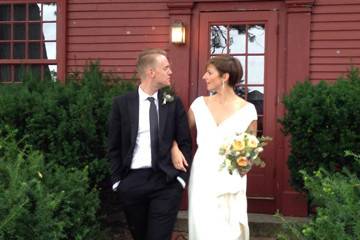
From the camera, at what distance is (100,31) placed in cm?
781

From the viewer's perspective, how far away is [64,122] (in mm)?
6227

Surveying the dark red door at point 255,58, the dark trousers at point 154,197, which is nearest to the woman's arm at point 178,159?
the dark trousers at point 154,197

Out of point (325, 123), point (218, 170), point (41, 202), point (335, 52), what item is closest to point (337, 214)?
point (218, 170)

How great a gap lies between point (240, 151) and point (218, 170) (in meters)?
0.34

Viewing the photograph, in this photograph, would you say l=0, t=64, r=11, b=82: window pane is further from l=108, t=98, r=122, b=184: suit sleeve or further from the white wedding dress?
the white wedding dress

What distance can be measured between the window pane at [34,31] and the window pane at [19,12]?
162 millimetres

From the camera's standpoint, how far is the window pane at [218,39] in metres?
7.43

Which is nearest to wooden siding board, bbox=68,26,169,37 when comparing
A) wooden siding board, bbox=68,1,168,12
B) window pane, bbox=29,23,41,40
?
wooden siding board, bbox=68,1,168,12

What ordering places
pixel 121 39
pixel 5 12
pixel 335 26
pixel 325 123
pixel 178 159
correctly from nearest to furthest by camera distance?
pixel 178 159, pixel 325 123, pixel 335 26, pixel 121 39, pixel 5 12

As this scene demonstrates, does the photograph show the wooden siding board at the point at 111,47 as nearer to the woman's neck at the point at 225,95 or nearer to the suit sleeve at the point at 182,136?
the woman's neck at the point at 225,95

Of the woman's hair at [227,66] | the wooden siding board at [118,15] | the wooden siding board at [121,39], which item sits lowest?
the woman's hair at [227,66]

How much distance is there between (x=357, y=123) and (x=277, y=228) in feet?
4.85

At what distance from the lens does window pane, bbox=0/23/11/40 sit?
26.8 feet

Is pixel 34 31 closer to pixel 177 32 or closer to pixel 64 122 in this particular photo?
pixel 177 32
